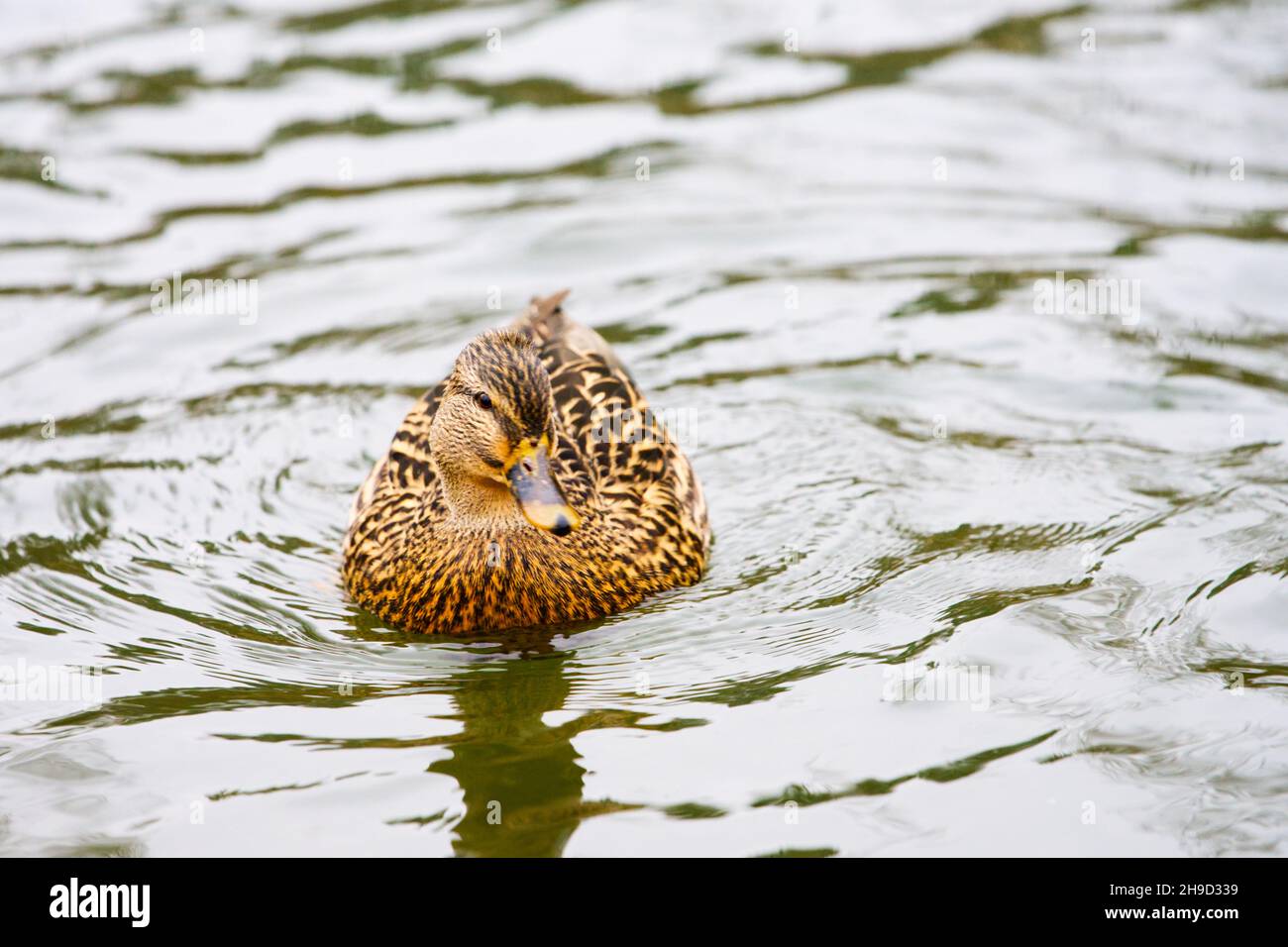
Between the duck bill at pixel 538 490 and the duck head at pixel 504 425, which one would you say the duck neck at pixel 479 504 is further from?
the duck bill at pixel 538 490

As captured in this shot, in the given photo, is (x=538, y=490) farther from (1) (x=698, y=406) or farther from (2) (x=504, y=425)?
(1) (x=698, y=406)

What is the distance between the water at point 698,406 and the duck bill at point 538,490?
0.74 m

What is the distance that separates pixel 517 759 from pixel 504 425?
1333 millimetres

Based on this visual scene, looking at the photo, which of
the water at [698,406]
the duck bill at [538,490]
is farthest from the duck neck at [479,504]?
the water at [698,406]

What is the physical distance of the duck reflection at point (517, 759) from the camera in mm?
5922

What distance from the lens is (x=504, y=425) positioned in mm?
6859

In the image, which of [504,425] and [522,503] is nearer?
[522,503]

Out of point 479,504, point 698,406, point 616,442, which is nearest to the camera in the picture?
point 479,504

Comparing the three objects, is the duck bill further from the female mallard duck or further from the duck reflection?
the duck reflection

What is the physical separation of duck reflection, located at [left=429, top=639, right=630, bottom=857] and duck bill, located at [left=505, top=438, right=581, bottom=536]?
715 millimetres

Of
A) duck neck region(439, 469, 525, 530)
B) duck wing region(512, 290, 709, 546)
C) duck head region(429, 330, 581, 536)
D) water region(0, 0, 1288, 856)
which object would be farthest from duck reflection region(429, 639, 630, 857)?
duck wing region(512, 290, 709, 546)

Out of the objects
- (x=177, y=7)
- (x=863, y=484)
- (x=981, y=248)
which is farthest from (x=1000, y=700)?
(x=177, y=7)

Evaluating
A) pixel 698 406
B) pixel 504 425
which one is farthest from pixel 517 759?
pixel 698 406

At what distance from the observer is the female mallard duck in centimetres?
690
